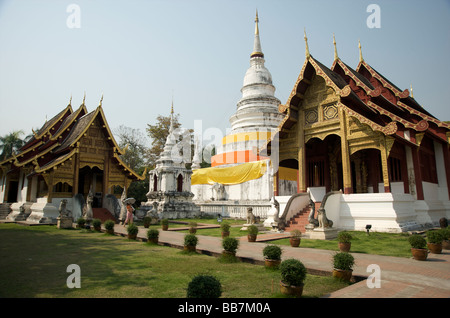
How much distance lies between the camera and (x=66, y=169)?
1838 centimetres

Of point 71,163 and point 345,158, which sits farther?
point 71,163

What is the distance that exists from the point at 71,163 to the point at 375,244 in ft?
57.5

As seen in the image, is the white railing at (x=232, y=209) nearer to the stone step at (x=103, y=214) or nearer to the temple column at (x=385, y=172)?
the stone step at (x=103, y=214)

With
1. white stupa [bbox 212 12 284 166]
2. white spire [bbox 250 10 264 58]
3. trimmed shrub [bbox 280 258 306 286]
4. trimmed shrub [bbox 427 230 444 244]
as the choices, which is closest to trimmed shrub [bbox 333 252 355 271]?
trimmed shrub [bbox 280 258 306 286]

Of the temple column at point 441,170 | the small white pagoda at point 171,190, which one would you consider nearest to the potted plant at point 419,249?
the temple column at point 441,170

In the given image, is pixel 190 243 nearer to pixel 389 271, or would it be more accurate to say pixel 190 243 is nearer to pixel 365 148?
pixel 389 271

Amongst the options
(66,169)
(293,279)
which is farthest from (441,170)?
(66,169)

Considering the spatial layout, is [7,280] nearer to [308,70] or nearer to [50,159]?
[308,70]

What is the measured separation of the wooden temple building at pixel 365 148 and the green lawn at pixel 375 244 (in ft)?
4.16

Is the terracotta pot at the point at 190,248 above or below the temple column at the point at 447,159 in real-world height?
below

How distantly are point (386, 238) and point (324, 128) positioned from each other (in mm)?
6263

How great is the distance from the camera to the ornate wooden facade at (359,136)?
13594 mm

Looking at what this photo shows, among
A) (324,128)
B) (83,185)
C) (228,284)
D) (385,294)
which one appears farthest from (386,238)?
(83,185)
